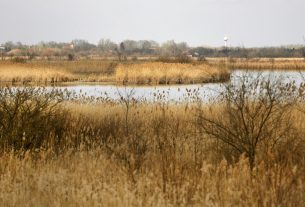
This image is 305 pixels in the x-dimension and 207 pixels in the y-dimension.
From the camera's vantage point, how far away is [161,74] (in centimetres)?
3178

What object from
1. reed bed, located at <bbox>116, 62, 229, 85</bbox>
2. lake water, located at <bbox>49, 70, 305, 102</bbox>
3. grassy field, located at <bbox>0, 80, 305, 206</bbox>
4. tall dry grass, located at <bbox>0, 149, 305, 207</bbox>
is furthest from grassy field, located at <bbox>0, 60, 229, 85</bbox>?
tall dry grass, located at <bbox>0, 149, 305, 207</bbox>

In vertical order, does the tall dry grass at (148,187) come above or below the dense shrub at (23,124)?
below

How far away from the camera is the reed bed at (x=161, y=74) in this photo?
103 feet

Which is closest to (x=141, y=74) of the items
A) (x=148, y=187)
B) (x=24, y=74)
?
(x=24, y=74)

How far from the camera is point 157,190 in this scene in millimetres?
5039

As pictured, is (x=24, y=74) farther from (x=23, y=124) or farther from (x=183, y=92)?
(x=23, y=124)

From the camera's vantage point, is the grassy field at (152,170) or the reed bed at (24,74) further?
the reed bed at (24,74)

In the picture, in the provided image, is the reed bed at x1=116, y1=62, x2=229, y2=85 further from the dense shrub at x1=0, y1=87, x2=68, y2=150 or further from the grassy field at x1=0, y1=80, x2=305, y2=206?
the dense shrub at x1=0, y1=87, x2=68, y2=150

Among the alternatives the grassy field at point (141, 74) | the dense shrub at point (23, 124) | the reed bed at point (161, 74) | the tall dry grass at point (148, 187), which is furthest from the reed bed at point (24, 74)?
the tall dry grass at point (148, 187)

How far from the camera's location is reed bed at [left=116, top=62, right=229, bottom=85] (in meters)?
31.4

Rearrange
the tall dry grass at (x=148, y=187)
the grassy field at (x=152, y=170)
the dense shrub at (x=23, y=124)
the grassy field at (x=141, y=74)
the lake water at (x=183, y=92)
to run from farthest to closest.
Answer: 1. the grassy field at (x=141, y=74)
2. the dense shrub at (x=23, y=124)
3. the lake water at (x=183, y=92)
4. the grassy field at (x=152, y=170)
5. the tall dry grass at (x=148, y=187)

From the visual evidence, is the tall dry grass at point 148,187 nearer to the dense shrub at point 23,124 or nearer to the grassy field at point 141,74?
the dense shrub at point 23,124

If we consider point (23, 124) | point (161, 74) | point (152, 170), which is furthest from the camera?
point (161, 74)

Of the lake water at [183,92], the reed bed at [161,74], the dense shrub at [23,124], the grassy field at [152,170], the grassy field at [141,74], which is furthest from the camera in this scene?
the reed bed at [161,74]
